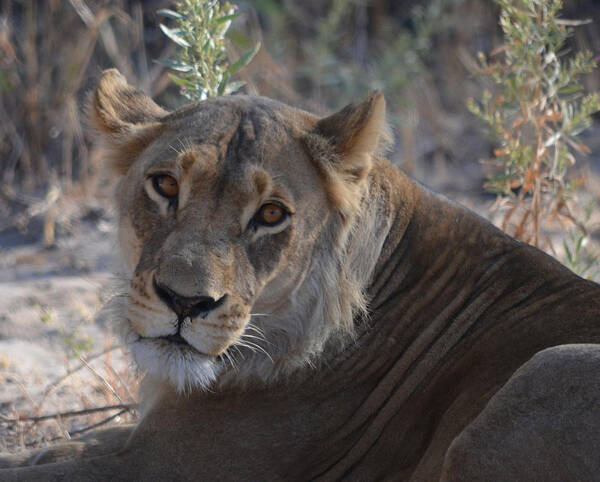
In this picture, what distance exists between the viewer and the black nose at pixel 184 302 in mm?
2932

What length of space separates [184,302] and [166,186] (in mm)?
526

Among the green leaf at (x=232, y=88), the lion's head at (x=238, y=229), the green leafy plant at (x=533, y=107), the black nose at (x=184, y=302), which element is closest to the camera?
the black nose at (x=184, y=302)

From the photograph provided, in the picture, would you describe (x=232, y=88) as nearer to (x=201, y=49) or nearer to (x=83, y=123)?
(x=201, y=49)

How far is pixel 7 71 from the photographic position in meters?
8.76

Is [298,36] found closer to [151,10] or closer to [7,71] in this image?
[151,10]

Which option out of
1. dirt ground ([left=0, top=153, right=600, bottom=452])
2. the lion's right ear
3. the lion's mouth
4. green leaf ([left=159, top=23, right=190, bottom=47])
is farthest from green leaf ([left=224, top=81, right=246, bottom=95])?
the lion's mouth

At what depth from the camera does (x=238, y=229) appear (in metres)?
3.16

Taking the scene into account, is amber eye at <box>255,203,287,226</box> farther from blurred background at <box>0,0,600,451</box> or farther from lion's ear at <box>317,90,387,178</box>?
blurred background at <box>0,0,600,451</box>

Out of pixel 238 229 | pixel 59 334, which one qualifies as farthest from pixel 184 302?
pixel 59 334

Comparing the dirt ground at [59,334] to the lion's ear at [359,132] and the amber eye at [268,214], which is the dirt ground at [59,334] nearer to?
the amber eye at [268,214]

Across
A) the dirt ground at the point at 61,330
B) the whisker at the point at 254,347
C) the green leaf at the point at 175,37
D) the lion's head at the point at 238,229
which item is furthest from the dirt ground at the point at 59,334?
the green leaf at the point at 175,37

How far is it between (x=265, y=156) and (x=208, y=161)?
0.74 feet

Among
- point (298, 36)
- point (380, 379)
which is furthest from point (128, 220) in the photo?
point (298, 36)

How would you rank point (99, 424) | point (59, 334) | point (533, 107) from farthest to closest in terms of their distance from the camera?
point (59, 334) < point (533, 107) < point (99, 424)
